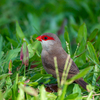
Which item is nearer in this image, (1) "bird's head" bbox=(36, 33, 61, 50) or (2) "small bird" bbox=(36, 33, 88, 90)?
(2) "small bird" bbox=(36, 33, 88, 90)

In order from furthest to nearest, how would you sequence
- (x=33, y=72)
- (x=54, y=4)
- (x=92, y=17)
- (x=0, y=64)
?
(x=54, y=4)
(x=92, y=17)
(x=33, y=72)
(x=0, y=64)

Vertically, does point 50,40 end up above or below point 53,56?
above

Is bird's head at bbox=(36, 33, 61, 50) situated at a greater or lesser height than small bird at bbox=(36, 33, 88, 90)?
greater

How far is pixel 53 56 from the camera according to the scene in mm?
3572

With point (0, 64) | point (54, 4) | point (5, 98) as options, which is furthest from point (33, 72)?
point (54, 4)

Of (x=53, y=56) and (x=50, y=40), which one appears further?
(x=50, y=40)

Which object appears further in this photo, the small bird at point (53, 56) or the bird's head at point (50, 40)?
the bird's head at point (50, 40)

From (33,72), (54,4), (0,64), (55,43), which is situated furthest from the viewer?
(54,4)

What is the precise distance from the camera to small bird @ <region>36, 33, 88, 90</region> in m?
3.29

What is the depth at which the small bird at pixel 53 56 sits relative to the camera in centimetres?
329

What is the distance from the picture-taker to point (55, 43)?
377cm

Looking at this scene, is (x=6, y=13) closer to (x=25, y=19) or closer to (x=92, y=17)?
(x=25, y=19)

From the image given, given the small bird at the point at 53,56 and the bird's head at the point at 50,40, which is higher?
the bird's head at the point at 50,40

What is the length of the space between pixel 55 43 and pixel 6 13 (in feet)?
11.0
